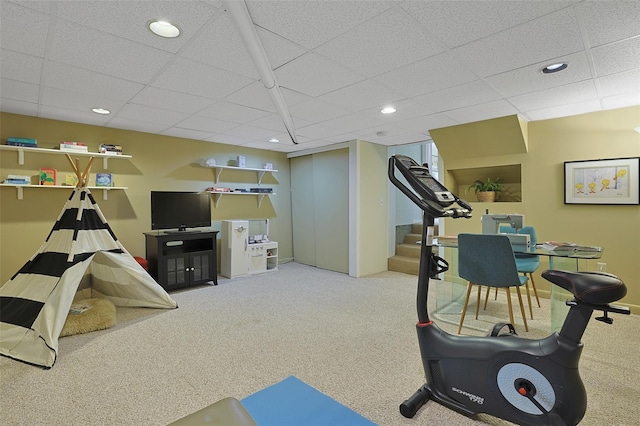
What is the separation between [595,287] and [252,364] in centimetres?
218

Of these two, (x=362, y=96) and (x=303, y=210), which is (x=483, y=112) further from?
(x=303, y=210)

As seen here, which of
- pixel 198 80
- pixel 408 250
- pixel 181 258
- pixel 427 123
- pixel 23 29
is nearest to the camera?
pixel 23 29

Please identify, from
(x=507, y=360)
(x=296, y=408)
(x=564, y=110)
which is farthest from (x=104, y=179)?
(x=564, y=110)

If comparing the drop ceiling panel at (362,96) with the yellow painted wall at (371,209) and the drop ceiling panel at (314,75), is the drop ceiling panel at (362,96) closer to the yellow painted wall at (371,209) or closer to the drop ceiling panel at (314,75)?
the drop ceiling panel at (314,75)

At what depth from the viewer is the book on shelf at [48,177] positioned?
375 centimetres

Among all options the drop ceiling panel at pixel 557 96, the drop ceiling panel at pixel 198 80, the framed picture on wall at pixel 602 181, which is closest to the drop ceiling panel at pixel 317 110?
the drop ceiling panel at pixel 198 80

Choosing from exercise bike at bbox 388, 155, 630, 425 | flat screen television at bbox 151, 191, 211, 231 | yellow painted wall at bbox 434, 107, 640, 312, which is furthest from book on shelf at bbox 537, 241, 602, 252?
flat screen television at bbox 151, 191, 211, 231

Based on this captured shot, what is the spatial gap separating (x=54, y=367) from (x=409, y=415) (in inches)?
100

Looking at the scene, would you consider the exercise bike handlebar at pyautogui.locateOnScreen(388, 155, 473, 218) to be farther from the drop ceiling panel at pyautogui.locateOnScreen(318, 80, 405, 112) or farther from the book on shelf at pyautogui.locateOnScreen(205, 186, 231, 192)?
the book on shelf at pyautogui.locateOnScreen(205, 186, 231, 192)

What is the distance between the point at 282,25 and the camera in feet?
6.20

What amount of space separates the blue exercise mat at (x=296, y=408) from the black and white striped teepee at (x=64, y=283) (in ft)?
5.62

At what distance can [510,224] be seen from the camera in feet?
10.6

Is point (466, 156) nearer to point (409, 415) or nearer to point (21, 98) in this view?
point (409, 415)

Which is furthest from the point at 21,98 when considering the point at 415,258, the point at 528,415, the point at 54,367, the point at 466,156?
the point at 415,258
